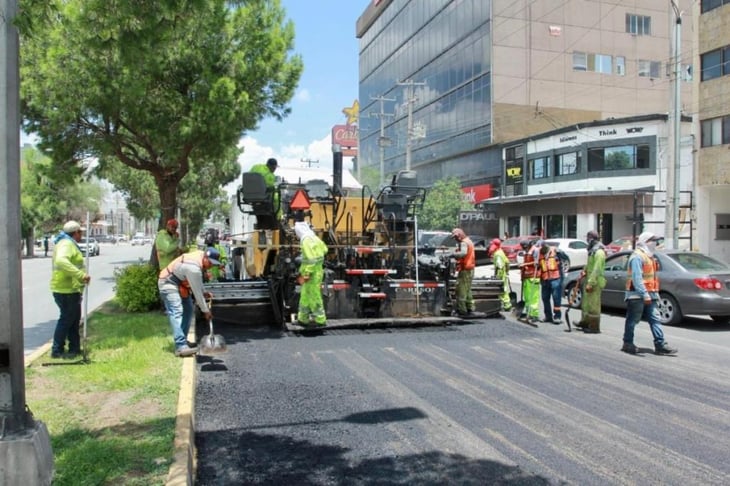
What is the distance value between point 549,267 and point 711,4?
21.3 m

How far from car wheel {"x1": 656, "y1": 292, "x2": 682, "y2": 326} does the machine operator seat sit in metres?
6.71

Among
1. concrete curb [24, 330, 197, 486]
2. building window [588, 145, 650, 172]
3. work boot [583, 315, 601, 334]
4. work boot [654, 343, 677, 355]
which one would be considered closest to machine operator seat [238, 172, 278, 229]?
concrete curb [24, 330, 197, 486]

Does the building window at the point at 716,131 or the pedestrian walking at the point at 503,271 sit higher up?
the building window at the point at 716,131

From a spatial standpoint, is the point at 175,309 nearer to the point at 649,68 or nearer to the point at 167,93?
the point at 167,93

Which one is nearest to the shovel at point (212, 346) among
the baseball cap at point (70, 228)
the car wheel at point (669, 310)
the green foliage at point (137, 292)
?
the baseball cap at point (70, 228)

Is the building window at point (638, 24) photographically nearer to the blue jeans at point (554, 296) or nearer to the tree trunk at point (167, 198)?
the blue jeans at point (554, 296)

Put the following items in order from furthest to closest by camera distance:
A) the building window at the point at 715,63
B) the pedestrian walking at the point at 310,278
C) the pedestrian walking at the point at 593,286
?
the building window at the point at 715,63 → the pedestrian walking at the point at 593,286 → the pedestrian walking at the point at 310,278

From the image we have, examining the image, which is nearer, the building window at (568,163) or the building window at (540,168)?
the building window at (568,163)

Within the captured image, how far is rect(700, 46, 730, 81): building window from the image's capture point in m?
25.3

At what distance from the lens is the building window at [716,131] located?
→ 25.2 meters

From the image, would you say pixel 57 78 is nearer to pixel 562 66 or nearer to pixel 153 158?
pixel 153 158

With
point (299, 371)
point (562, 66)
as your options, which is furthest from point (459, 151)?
point (299, 371)

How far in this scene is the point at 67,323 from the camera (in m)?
7.40

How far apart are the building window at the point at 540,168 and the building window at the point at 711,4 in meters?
12.8
